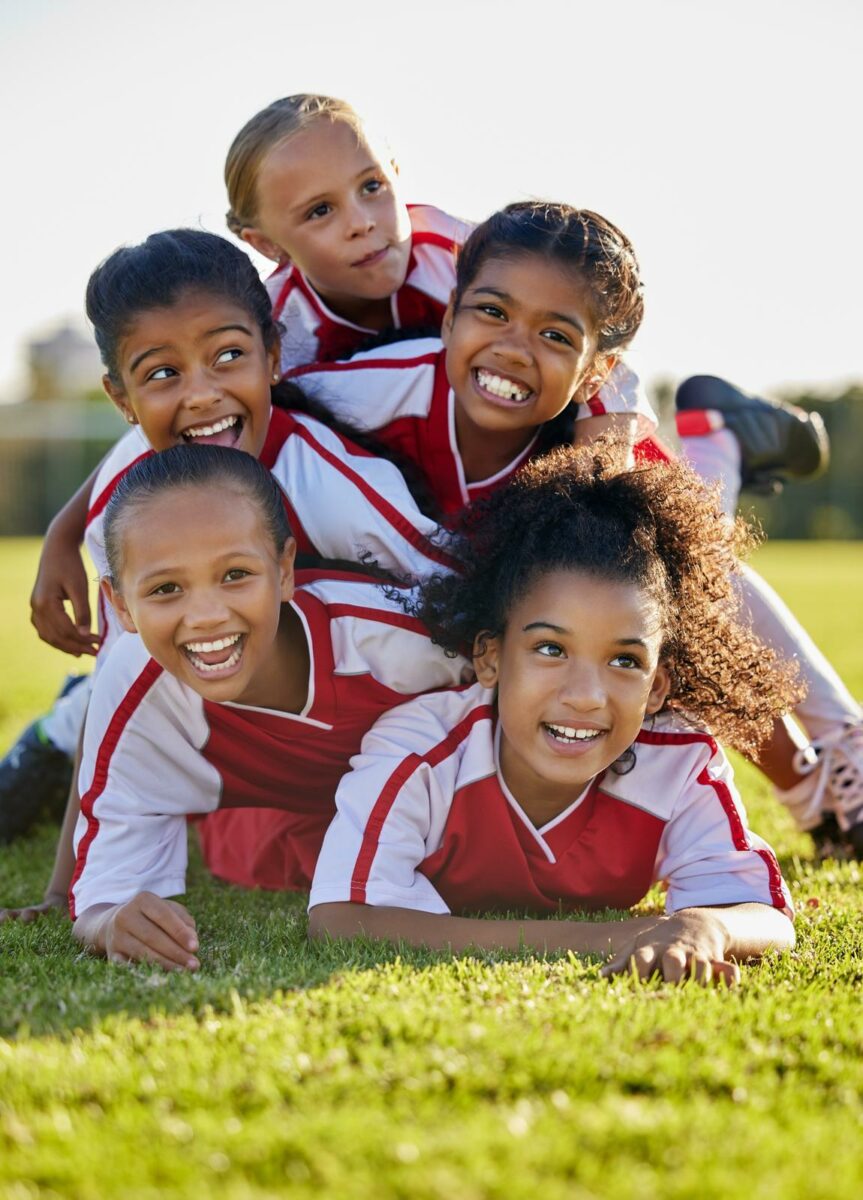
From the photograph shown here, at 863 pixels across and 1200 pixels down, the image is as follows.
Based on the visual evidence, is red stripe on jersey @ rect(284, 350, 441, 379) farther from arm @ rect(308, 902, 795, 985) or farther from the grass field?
the grass field

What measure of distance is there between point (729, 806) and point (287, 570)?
4.08ft

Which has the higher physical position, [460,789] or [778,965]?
[460,789]

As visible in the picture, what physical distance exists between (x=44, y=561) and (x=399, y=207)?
164 centimetres

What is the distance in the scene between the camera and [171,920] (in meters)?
2.90

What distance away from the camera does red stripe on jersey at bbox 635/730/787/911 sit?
3.13m

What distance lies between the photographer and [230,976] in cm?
257

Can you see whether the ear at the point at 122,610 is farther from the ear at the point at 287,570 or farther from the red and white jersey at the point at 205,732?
the ear at the point at 287,570

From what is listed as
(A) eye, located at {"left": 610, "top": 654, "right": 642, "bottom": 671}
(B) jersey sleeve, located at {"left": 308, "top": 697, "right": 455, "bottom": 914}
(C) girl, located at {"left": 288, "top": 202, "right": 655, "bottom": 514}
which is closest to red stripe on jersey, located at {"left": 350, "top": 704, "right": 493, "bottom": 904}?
(B) jersey sleeve, located at {"left": 308, "top": 697, "right": 455, "bottom": 914}

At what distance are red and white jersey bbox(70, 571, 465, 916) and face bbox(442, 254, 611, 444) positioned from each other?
724mm

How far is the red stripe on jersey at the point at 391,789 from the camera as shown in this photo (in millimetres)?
3055

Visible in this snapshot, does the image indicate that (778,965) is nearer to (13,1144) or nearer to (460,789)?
(460,789)

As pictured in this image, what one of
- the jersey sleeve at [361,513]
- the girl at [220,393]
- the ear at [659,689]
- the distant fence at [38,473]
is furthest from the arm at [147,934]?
the distant fence at [38,473]

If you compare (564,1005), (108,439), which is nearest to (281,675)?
(564,1005)

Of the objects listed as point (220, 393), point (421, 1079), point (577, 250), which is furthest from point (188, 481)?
point (421, 1079)
